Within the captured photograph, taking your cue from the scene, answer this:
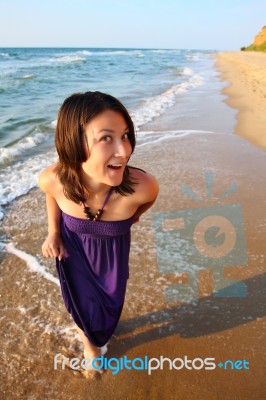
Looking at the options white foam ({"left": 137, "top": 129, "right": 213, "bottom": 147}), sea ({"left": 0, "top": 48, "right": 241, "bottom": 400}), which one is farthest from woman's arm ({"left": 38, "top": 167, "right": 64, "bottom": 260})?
white foam ({"left": 137, "top": 129, "right": 213, "bottom": 147})

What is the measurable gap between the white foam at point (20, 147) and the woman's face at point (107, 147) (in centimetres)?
466

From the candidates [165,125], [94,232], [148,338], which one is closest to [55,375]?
[148,338]

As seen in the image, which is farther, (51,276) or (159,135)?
(159,135)

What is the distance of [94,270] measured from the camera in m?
1.90

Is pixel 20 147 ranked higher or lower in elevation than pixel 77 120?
lower

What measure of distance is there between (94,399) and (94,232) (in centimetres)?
95

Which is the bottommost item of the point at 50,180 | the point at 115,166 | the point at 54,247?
the point at 54,247

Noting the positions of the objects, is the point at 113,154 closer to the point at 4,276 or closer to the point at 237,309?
the point at 237,309

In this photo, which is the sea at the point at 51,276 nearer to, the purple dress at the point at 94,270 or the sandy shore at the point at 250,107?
the purple dress at the point at 94,270

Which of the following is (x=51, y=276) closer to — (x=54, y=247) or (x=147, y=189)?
(x=54, y=247)

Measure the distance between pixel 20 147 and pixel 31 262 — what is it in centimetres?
385

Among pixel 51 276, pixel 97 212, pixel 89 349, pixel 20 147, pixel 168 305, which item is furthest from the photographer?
pixel 20 147

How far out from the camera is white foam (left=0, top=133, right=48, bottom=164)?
593cm

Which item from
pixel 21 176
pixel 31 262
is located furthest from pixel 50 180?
pixel 21 176
